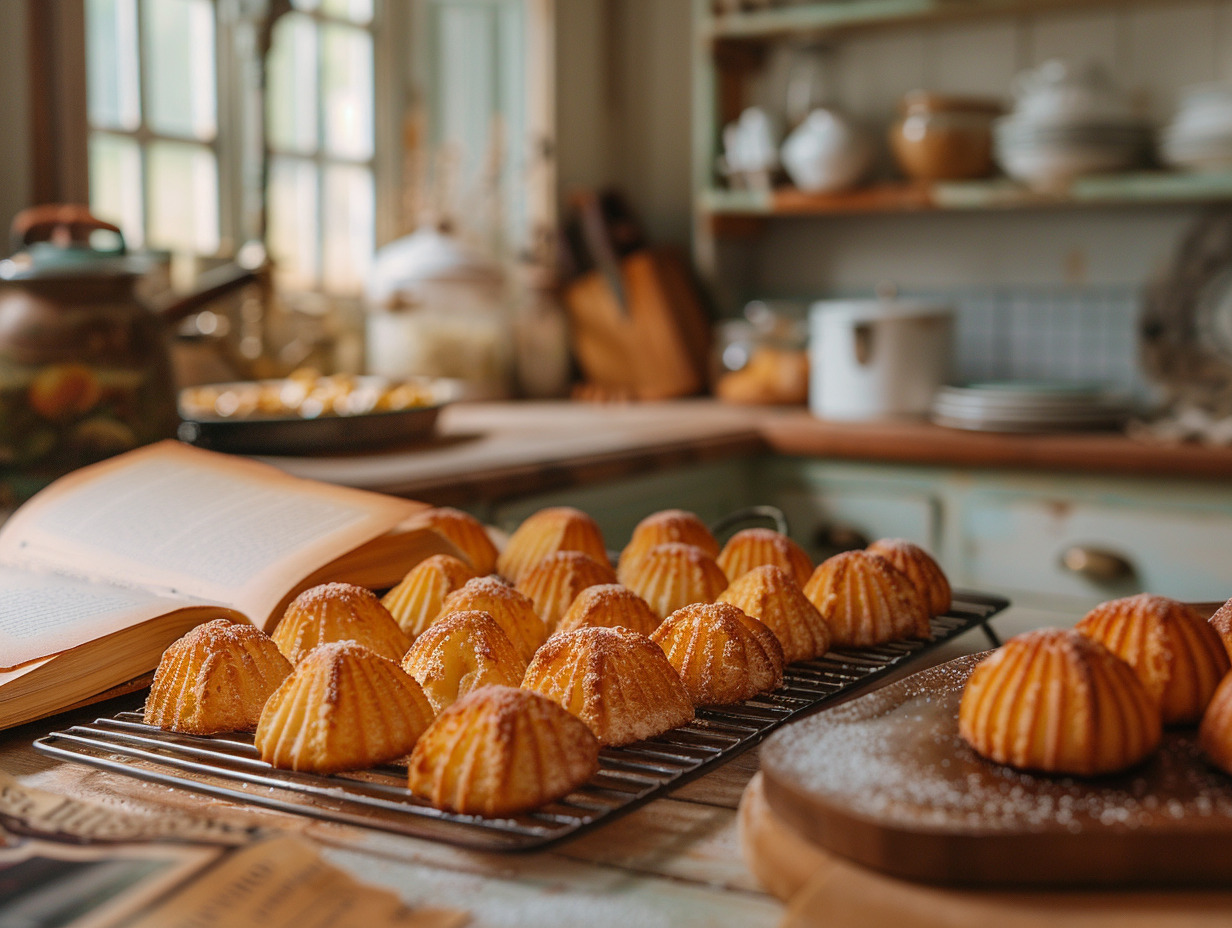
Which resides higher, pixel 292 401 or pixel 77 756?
pixel 292 401

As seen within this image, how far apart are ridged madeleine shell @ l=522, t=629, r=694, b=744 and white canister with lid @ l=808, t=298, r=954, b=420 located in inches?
72.9

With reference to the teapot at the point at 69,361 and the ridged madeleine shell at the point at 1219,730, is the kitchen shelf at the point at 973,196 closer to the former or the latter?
the teapot at the point at 69,361

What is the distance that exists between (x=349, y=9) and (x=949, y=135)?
52.9 inches

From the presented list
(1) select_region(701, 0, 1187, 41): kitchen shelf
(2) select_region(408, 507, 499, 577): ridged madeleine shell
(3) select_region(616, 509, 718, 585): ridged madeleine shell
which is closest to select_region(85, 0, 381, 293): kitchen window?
(1) select_region(701, 0, 1187, 41): kitchen shelf

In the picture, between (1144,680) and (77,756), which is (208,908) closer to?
(77,756)

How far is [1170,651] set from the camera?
25.8 inches

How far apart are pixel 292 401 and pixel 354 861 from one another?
1.51m

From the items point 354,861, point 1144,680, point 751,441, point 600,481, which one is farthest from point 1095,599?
point 354,861

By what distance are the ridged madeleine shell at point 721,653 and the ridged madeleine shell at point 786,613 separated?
41mm

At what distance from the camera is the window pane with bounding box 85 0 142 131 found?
7.11ft

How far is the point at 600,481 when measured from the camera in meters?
2.01

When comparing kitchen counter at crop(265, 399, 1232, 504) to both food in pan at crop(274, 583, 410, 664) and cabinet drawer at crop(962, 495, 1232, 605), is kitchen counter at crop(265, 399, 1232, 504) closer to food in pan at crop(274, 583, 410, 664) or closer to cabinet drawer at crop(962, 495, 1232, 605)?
cabinet drawer at crop(962, 495, 1232, 605)

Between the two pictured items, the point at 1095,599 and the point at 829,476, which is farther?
the point at 829,476

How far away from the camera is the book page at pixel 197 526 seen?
0.92 m
